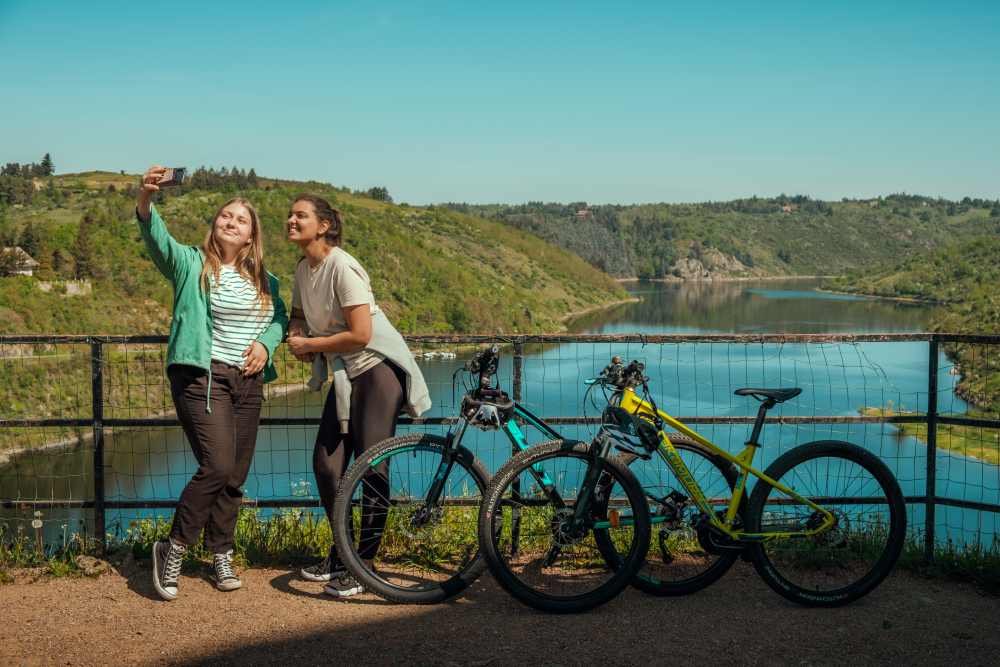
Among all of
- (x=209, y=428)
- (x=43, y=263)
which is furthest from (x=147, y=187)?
(x=43, y=263)

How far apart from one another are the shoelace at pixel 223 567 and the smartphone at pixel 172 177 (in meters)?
1.82

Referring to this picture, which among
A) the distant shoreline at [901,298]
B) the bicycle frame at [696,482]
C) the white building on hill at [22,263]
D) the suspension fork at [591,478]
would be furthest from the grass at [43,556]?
the distant shoreline at [901,298]

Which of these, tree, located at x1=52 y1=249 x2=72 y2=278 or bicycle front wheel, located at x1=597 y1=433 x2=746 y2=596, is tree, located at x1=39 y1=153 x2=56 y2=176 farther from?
bicycle front wheel, located at x1=597 y1=433 x2=746 y2=596

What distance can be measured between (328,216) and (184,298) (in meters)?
0.76

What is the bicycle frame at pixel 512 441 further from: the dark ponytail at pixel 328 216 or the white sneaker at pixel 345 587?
the dark ponytail at pixel 328 216

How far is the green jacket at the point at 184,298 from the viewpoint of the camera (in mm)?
4090

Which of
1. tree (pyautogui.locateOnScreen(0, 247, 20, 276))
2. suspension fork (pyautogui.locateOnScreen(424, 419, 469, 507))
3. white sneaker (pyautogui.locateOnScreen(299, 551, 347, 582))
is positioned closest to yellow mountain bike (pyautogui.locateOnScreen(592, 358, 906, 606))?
suspension fork (pyautogui.locateOnScreen(424, 419, 469, 507))

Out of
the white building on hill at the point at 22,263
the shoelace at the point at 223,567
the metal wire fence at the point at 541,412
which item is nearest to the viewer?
the shoelace at the point at 223,567

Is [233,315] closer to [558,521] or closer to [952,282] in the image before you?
[558,521]

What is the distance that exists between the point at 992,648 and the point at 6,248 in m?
86.7

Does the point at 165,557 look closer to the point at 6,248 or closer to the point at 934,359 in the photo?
the point at 934,359

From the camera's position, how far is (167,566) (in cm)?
425

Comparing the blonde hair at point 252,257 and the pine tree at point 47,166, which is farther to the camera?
the pine tree at point 47,166

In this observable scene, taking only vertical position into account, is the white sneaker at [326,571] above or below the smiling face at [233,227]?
below
